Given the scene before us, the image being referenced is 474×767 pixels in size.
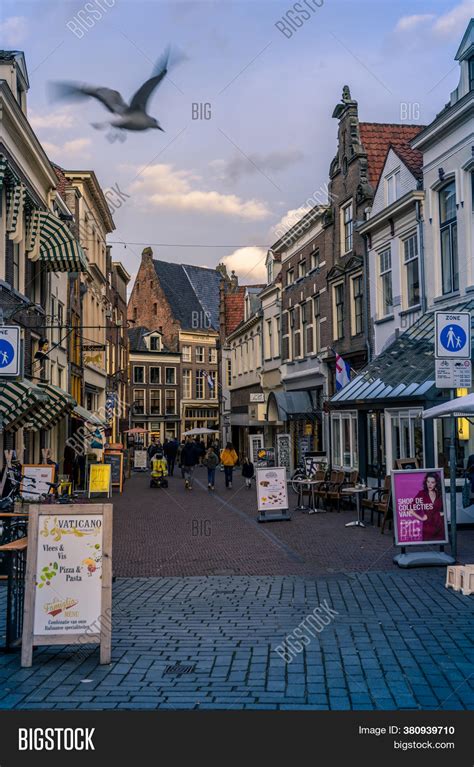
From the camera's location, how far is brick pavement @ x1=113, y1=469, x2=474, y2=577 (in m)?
10.9

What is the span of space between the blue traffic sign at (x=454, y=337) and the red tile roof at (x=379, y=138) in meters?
15.8

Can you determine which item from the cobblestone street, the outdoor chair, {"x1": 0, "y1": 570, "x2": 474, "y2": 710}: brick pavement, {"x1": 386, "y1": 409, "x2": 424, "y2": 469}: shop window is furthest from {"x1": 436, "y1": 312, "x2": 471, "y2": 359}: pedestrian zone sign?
the outdoor chair

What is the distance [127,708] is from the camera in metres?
5.18

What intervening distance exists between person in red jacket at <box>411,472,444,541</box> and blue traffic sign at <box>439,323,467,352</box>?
1971 mm

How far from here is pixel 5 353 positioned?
10.9 m

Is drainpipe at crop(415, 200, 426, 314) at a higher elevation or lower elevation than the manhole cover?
higher

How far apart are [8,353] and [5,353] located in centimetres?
5

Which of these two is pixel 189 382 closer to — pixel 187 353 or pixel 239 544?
pixel 187 353

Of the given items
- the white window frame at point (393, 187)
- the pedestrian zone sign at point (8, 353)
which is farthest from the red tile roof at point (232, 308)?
the pedestrian zone sign at point (8, 353)

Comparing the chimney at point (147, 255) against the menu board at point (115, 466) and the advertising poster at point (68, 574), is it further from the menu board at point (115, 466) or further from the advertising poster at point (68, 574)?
the advertising poster at point (68, 574)

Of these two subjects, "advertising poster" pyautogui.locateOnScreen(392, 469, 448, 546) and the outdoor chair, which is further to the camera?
the outdoor chair

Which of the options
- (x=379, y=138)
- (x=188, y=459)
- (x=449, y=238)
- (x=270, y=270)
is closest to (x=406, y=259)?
(x=449, y=238)

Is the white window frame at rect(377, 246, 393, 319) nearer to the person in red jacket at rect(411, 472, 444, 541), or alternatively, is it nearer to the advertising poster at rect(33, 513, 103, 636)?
the person in red jacket at rect(411, 472, 444, 541)

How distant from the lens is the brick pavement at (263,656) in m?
5.39
